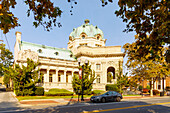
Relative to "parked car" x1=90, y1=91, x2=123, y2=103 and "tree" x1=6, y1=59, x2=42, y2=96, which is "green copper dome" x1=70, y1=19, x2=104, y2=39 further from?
"parked car" x1=90, y1=91, x2=123, y2=103

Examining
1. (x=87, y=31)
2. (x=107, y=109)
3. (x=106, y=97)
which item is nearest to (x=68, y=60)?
(x=87, y=31)

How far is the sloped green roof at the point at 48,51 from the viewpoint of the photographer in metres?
41.6

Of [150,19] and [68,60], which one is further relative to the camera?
[68,60]

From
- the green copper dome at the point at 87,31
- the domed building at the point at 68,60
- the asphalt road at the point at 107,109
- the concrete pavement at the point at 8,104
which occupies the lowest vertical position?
the concrete pavement at the point at 8,104

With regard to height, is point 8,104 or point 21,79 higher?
point 21,79

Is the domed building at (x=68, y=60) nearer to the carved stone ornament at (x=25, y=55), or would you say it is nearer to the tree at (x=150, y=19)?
the carved stone ornament at (x=25, y=55)

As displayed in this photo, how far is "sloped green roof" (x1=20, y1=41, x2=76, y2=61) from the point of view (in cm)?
4156

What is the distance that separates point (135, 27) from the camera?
6.62 m

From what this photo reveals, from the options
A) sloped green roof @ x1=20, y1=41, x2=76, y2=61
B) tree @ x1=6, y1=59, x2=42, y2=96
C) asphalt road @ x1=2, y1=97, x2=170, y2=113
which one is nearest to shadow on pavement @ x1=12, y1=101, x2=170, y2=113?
asphalt road @ x1=2, y1=97, x2=170, y2=113

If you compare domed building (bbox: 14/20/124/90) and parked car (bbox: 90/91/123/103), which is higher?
domed building (bbox: 14/20/124/90)

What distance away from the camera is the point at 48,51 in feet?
146

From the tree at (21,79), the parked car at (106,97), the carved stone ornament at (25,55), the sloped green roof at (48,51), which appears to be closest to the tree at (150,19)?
the parked car at (106,97)

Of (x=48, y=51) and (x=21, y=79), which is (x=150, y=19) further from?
(x=48, y=51)

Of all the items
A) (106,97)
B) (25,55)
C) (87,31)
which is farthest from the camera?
(87,31)
